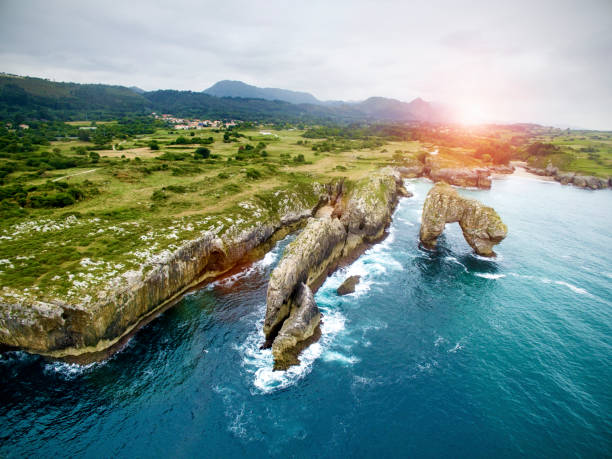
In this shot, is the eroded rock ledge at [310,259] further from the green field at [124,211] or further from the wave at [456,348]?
the wave at [456,348]

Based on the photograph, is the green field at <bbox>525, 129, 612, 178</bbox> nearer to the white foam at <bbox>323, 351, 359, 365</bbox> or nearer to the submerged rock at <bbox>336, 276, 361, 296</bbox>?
the submerged rock at <bbox>336, 276, 361, 296</bbox>

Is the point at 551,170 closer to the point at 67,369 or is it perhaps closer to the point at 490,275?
the point at 490,275

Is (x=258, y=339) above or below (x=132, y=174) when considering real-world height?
below

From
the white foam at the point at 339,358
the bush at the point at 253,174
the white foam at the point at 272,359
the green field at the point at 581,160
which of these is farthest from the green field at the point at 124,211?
the green field at the point at 581,160

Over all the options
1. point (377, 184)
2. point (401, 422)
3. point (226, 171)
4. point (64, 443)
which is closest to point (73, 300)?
point (64, 443)

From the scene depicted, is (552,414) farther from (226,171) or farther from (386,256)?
(226,171)

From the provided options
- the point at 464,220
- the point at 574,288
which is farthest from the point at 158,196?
the point at 574,288
